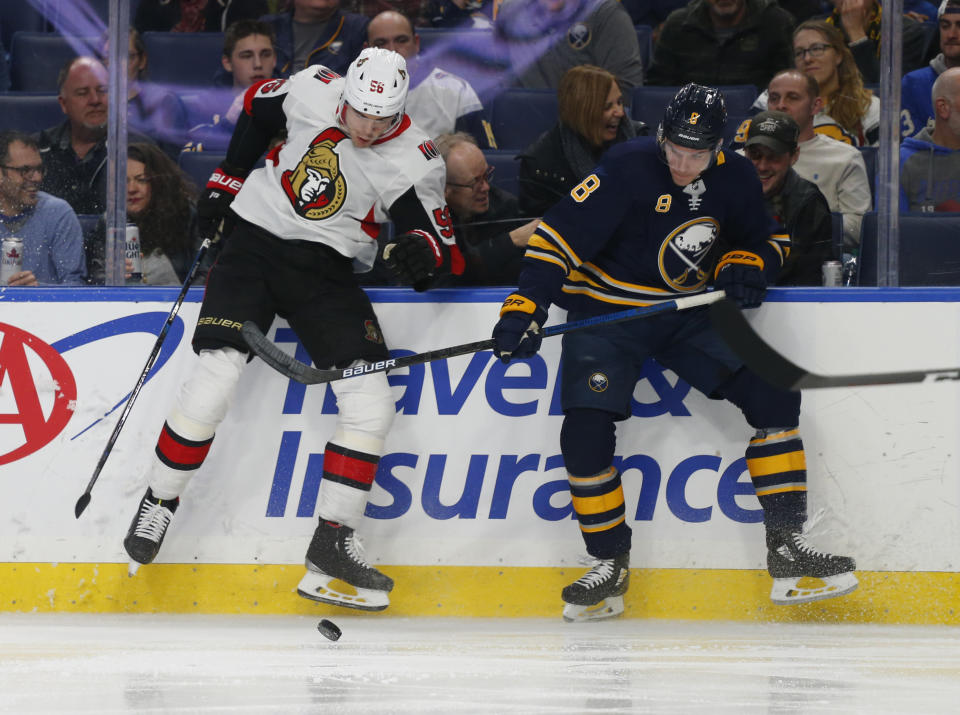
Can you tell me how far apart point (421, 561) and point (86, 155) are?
4.44 ft

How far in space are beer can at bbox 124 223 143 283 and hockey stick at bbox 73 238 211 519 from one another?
0.43 ft

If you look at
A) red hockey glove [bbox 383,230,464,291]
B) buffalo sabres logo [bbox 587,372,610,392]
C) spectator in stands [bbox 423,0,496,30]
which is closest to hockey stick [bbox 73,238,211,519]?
red hockey glove [bbox 383,230,464,291]

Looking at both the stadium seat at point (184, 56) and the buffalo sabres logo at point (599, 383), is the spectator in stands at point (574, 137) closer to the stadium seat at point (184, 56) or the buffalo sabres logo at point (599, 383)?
the buffalo sabres logo at point (599, 383)

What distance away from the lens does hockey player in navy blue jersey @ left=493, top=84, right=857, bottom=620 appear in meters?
3.11

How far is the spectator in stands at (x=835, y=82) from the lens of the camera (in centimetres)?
348

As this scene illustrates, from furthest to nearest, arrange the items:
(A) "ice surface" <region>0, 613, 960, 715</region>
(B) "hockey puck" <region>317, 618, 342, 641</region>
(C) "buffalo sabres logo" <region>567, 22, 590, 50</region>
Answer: (C) "buffalo sabres logo" <region>567, 22, 590, 50</region>
(B) "hockey puck" <region>317, 618, 342, 641</region>
(A) "ice surface" <region>0, 613, 960, 715</region>

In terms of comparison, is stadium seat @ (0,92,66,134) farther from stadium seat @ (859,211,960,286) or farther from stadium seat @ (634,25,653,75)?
stadium seat @ (859,211,960,286)

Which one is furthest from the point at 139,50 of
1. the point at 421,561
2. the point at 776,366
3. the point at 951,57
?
the point at 951,57

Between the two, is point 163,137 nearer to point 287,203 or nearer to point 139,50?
point 139,50

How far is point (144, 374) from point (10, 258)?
474mm

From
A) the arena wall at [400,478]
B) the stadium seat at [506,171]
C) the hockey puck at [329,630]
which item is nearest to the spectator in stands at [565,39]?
the stadium seat at [506,171]

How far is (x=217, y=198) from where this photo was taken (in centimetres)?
333

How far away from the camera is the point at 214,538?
11.1 feet

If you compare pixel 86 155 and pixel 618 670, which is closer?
pixel 618 670
